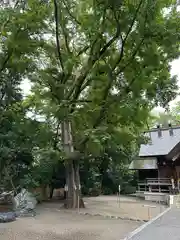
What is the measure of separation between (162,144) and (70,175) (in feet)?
36.2

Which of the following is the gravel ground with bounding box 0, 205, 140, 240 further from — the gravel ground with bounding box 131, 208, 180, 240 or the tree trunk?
the tree trunk

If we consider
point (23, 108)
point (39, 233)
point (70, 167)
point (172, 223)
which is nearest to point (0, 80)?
point (23, 108)

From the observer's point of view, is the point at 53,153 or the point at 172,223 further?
the point at 53,153

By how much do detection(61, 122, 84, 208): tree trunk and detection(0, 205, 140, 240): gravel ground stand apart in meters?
3.20

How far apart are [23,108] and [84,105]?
4104 millimetres

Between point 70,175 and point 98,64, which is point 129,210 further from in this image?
point 98,64

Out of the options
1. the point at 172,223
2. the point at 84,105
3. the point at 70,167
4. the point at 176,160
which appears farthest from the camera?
the point at 176,160

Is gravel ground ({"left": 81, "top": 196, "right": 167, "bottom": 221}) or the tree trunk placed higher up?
the tree trunk

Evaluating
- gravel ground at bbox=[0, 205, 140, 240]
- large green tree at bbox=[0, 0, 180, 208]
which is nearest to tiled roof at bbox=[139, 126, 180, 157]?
large green tree at bbox=[0, 0, 180, 208]

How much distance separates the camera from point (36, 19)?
11.6 m

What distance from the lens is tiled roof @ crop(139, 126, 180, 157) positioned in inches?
872

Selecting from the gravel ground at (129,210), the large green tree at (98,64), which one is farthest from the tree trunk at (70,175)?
the gravel ground at (129,210)

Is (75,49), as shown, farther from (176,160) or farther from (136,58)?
(176,160)

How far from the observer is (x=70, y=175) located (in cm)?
1529
